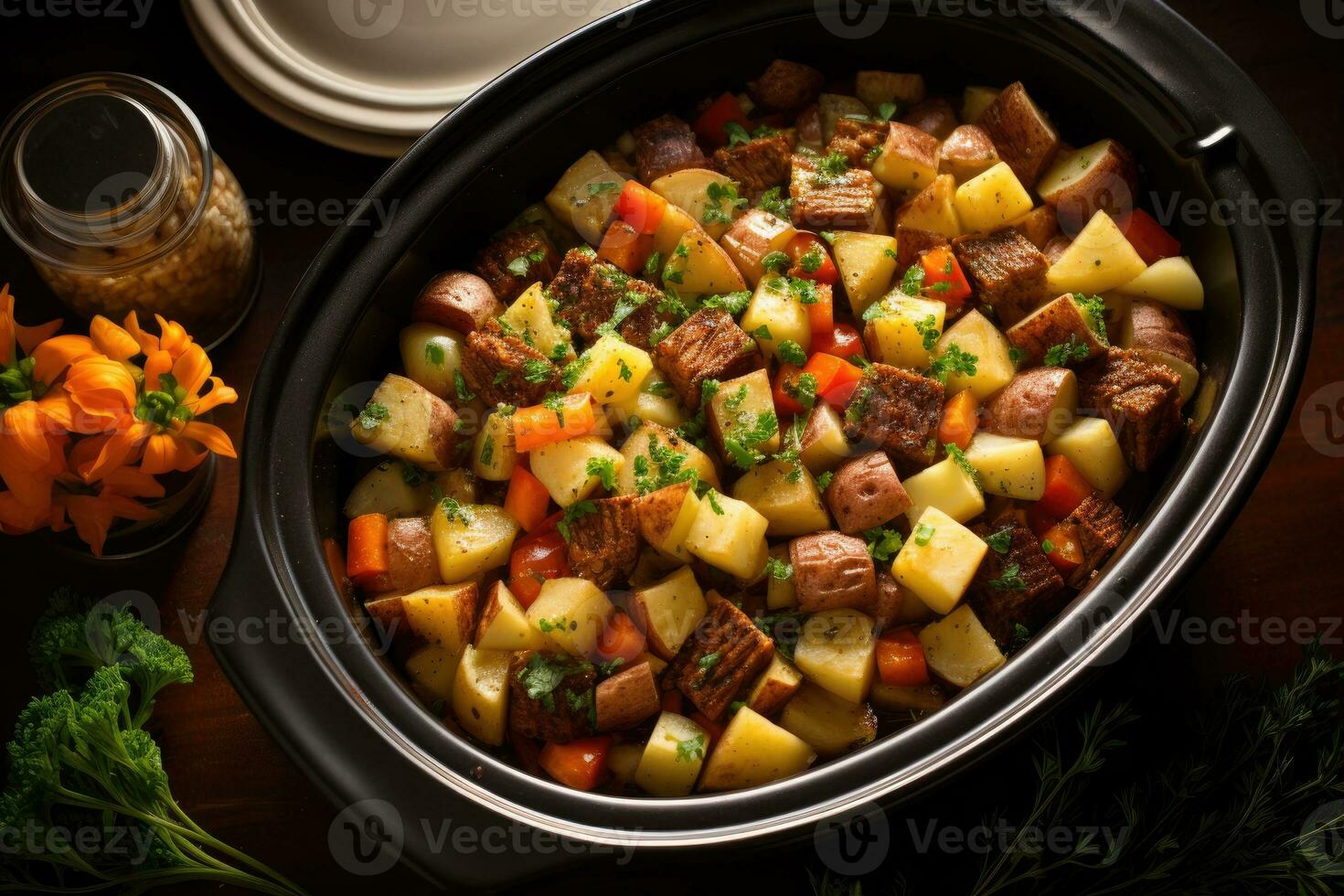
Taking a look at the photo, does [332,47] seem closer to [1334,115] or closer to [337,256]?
[337,256]

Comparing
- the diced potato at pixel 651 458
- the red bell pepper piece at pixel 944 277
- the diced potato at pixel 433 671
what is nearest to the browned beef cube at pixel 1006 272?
the red bell pepper piece at pixel 944 277

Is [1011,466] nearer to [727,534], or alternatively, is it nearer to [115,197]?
[727,534]

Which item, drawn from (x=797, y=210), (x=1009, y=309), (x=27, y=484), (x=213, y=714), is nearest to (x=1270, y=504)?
(x=1009, y=309)

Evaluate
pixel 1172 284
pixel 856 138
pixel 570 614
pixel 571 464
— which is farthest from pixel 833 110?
pixel 570 614

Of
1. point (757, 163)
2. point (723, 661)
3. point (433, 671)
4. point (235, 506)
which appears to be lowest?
point (235, 506)

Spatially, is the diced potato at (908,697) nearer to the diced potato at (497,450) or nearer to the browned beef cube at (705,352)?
the browned beef cube at (705,352)

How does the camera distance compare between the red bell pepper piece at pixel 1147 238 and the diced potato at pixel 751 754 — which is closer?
the diced potato at pixel 751 754

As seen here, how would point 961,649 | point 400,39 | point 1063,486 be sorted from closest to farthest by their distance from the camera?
point 961,649, point 1063,486, point 400,39
